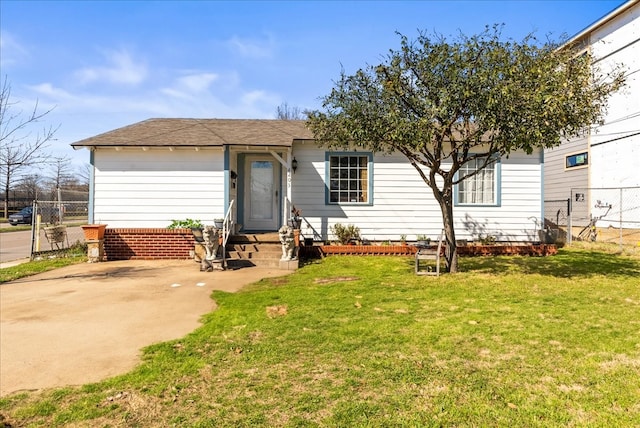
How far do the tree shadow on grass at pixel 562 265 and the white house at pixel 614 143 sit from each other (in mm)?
4329

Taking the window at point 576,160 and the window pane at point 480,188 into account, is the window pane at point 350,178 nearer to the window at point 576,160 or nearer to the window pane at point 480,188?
the window pane at point 480,188

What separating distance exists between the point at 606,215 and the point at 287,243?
42.0 ft

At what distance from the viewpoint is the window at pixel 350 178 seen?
11.1 m

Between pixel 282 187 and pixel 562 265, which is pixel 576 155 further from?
pixel 282 187

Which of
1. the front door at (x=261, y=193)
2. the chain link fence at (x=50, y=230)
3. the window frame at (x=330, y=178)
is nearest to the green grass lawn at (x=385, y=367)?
the window frame at (x=330, y=178)

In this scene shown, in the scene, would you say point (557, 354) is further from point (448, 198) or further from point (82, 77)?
point (82, 77)

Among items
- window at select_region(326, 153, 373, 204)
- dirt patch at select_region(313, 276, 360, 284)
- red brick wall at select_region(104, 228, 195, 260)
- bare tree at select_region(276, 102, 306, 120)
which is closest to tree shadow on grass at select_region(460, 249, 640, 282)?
dirt patch at select_region(313, 276, 360, 284)

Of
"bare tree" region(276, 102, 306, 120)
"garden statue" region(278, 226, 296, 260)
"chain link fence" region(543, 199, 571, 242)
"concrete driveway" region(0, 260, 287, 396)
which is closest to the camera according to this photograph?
"concrete driveway" region(0, 260, 287, 396)

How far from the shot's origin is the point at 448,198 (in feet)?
26.0

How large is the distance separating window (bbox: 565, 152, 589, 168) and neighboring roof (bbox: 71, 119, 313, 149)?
11.8m

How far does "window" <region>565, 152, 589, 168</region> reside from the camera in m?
15.6

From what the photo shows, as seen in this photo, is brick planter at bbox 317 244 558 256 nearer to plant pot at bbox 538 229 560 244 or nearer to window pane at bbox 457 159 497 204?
plant pot at bbox 538 229 560 244

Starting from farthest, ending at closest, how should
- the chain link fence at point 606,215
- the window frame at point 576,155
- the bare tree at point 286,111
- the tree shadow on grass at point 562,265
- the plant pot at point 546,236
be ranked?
the bare tree at point 286,111 < the window frame at point 576,155 < the chain link fence at point 606,215 < the plant pot at point 546,236 < the tree shadow on grass at point 562,265

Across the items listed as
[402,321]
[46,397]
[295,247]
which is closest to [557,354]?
[402,321]
